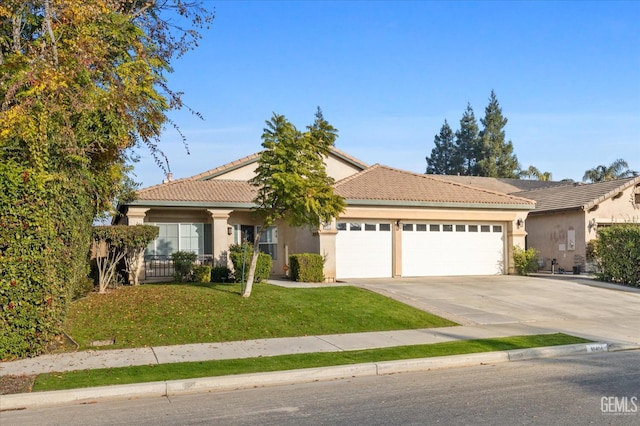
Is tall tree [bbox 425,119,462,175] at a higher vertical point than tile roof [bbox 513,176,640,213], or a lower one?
higher

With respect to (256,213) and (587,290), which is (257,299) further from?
(587,290)

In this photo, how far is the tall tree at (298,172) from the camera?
45.7 feet

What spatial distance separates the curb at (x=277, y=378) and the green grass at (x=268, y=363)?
27cm

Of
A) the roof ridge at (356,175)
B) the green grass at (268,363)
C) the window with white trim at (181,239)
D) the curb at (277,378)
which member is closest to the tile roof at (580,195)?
the roof ridge at (356,175)

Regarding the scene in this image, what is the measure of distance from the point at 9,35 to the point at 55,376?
7838 millimetres

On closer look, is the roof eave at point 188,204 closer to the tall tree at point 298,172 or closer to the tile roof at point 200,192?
the tile roof at point 200,192

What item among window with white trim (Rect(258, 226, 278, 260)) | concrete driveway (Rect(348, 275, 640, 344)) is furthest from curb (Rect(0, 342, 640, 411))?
window with white trim (Rect(258, 226, 278, 260))

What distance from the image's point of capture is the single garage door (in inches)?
893

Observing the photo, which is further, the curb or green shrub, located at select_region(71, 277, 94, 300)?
green shrub, located at select_region(71, 277, 94, 300)

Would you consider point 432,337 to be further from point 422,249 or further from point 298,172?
point 422,249

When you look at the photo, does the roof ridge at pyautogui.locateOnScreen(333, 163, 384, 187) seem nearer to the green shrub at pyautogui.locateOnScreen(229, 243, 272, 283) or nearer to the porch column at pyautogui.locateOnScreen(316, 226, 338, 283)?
the porch column at pyautogui.locateOnScreen(316, 226, 338, 283)

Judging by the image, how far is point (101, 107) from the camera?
11.2 metres

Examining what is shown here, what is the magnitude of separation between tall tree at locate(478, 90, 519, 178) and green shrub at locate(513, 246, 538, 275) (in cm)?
4163

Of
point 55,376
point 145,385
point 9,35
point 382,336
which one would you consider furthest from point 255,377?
point 9,35
